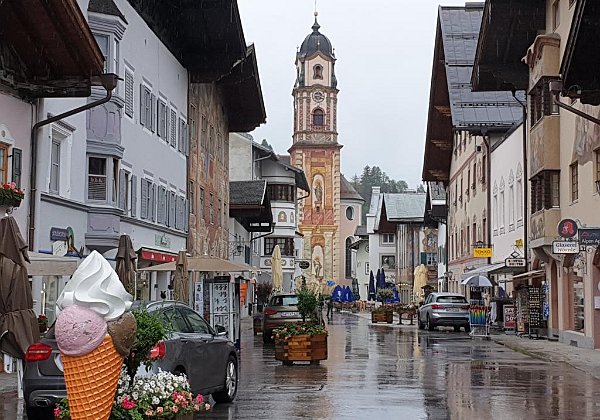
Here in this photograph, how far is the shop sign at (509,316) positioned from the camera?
126 ft

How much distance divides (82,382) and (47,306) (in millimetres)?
16560

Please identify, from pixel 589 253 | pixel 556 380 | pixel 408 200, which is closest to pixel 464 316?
pixel 589 253

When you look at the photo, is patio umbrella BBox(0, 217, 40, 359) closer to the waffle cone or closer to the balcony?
the waffle cone

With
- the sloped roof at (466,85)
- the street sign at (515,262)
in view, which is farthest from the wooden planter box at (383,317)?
the street sign at (515,262)

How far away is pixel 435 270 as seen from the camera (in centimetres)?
7750

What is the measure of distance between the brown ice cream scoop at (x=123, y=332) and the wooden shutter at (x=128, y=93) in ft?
71.2

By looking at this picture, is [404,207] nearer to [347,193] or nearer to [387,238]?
[387,238]

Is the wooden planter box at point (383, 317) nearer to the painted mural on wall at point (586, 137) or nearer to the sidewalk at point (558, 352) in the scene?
the sidewalk at point (558, 352)

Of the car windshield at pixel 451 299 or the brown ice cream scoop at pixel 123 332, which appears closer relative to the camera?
the brown ice cream scoop at pixel 123 332

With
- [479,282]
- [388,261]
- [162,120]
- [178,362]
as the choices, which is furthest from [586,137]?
[388,261]

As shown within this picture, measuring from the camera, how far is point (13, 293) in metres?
16.7

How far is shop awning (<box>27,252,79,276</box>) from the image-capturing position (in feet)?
57.9

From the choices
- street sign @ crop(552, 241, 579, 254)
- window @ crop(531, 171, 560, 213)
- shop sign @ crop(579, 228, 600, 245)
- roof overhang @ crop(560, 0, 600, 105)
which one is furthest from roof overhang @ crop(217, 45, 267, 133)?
roof overhang @ crop(560, 0, 600, 105)

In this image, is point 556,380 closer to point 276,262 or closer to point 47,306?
point 47,306
